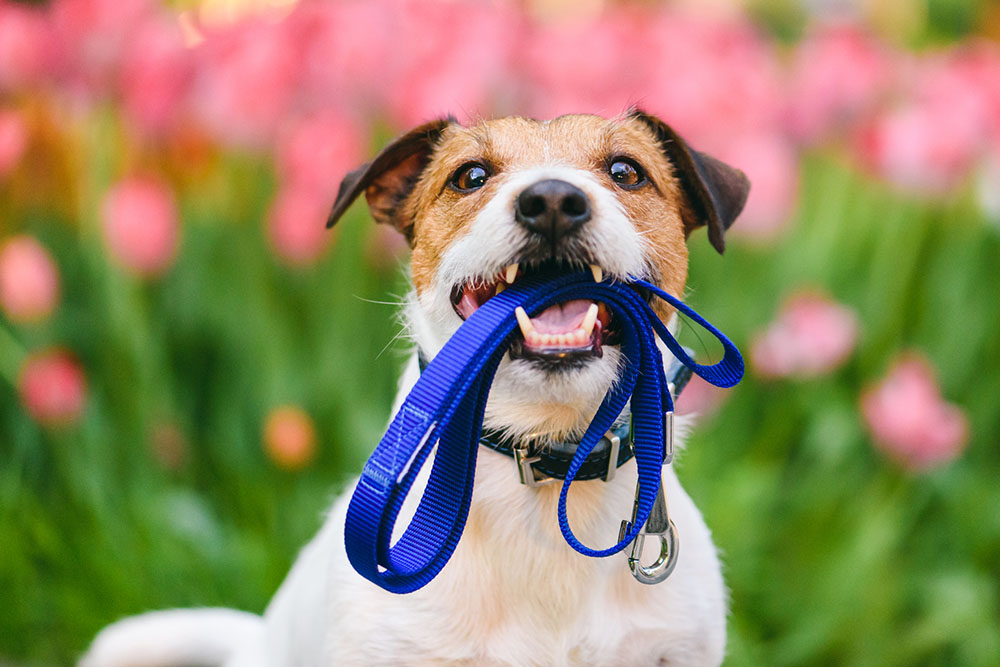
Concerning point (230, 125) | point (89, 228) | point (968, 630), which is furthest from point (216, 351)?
point (968, 630)

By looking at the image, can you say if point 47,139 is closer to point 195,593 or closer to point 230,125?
point 230,125

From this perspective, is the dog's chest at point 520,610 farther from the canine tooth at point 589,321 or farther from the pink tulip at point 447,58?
the pink tulip at point 447,58

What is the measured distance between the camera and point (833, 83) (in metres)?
4.18

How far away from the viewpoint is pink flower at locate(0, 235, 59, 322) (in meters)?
3.11

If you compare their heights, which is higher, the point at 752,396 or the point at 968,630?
the point at 752,396

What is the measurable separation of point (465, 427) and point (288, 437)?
5.33 feet

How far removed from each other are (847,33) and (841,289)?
119 centimetres

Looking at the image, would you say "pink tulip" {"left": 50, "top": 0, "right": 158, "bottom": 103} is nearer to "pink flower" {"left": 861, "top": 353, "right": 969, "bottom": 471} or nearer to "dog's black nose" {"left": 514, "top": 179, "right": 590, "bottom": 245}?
"dog's black nose" {"left": 514, "top": 179, "right": 590, "bottom": 245}

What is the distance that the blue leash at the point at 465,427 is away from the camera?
144 centimetres

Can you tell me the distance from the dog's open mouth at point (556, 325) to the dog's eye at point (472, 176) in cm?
30

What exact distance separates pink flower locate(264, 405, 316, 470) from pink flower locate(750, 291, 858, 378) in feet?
5.61

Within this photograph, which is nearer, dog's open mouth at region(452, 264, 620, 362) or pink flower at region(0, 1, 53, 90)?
dog's open mouth at region(452, 264, 620, 362)

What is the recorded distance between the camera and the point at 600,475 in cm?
183

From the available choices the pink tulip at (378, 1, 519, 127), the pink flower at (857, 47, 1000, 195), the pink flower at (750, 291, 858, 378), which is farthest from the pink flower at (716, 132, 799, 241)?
the pink tulip at (378, 1, 519, 127)
